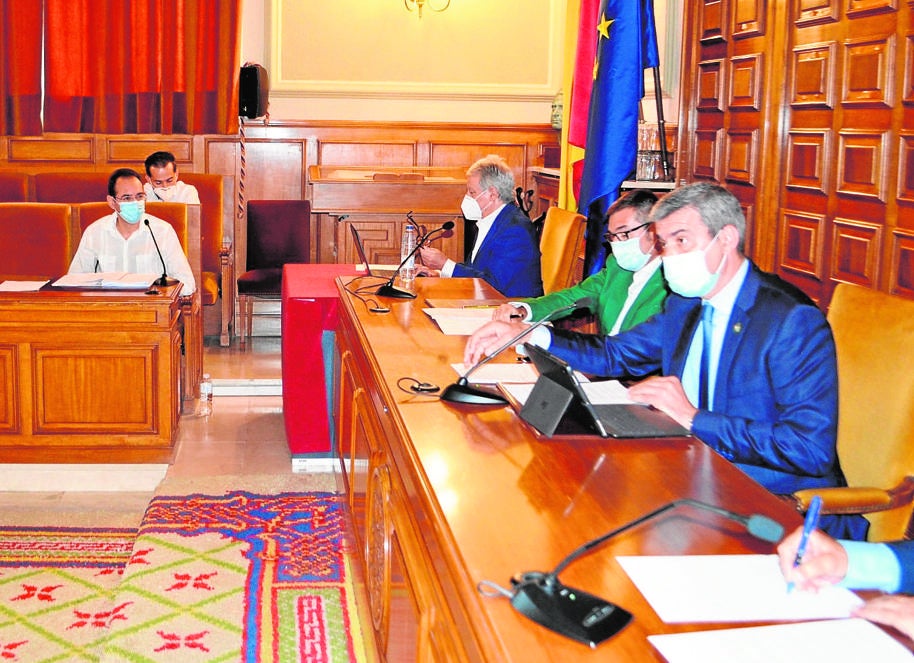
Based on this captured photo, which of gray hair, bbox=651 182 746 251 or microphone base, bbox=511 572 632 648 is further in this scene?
gray hair, bbox=651 182 746 251

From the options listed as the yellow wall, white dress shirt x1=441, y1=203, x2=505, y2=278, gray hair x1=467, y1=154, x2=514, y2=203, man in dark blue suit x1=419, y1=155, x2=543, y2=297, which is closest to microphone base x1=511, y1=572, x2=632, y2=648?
man in dark blue suit x1=419, y1=155, x2=543, y2=297

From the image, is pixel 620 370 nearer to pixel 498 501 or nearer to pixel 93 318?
pixel 498 501

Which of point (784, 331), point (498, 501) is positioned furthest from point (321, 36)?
point (498, 501)

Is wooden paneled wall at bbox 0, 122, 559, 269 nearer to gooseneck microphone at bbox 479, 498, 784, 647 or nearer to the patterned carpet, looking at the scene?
the patterned carpet

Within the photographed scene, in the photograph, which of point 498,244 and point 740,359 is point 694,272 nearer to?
point 740,359

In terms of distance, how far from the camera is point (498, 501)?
1.85 m

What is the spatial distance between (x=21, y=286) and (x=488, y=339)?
8.17 ft

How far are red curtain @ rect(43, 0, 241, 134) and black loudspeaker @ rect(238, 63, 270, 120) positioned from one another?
0.04 m

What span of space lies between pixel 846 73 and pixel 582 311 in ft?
4.07

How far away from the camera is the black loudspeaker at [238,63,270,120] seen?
25.6ft

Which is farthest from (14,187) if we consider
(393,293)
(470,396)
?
(470,396)

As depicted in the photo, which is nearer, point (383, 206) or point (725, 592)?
point (725, 592)

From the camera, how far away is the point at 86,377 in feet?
14.7

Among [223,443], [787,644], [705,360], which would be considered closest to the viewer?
[787,644]
